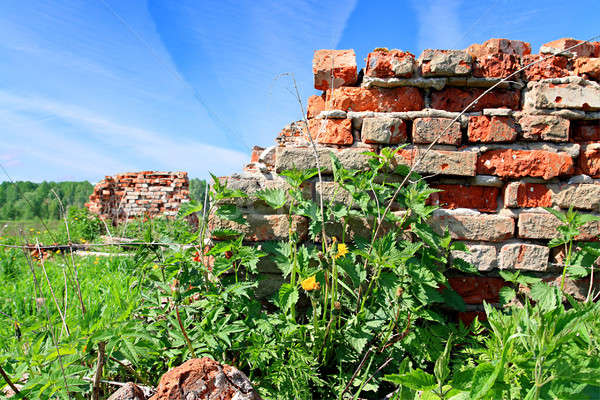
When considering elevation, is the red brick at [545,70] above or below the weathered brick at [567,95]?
above

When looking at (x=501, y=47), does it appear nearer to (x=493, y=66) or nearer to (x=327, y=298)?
(x=493, y=66)

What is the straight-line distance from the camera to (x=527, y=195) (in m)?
2.04

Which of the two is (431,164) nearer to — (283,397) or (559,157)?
(559,157)

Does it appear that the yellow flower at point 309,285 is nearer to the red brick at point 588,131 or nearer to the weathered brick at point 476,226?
the weathered brick at point 476,226

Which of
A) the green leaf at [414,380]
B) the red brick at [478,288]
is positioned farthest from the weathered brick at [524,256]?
the green leaf at [414,380]

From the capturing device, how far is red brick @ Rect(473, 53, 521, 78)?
204cm

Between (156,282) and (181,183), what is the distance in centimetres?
944

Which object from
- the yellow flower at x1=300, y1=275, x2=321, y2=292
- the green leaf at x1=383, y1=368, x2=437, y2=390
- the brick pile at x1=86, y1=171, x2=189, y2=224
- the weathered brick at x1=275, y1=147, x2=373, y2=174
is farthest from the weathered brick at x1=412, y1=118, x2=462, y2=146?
the brick pile at x1=86, y1=171, x2=189, y2=224

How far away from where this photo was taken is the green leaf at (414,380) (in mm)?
1004

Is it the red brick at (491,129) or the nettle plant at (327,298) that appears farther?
the red brick at (491,129)

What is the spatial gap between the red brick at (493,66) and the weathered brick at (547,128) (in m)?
0.31

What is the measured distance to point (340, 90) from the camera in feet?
7.07

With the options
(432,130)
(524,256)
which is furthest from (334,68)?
(524,256)

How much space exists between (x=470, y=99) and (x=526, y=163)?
500 mm
